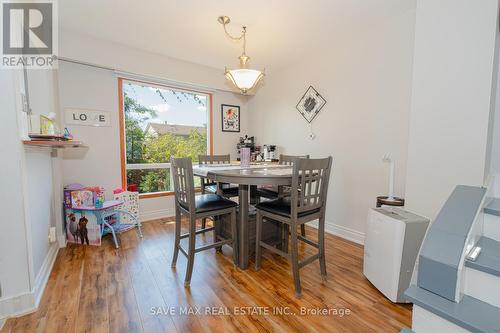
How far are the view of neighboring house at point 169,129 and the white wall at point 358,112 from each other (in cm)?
176

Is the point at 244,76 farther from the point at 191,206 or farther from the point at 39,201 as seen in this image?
the point at 39,201

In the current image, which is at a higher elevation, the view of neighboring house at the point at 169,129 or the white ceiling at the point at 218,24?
the white ceiling at the point at 218,24

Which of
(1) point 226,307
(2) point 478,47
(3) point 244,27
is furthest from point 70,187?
(2) point 478,47

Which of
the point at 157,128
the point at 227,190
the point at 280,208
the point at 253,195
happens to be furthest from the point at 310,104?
the point at 157,128

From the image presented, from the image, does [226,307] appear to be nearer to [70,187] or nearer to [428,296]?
[428,296]

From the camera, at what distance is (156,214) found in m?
3.47

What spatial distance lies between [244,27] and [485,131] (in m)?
2.33

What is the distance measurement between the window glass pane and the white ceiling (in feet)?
2.27

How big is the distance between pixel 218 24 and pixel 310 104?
1.56 metres

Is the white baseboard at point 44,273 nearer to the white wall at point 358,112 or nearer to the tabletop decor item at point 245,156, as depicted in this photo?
the tabletop decor item at point 245,156

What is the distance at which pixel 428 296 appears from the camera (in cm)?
81

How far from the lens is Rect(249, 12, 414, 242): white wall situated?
7.23ft

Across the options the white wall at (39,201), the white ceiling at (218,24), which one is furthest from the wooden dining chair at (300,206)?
the white wall at (39,201)

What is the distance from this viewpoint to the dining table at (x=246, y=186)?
1.68 m
